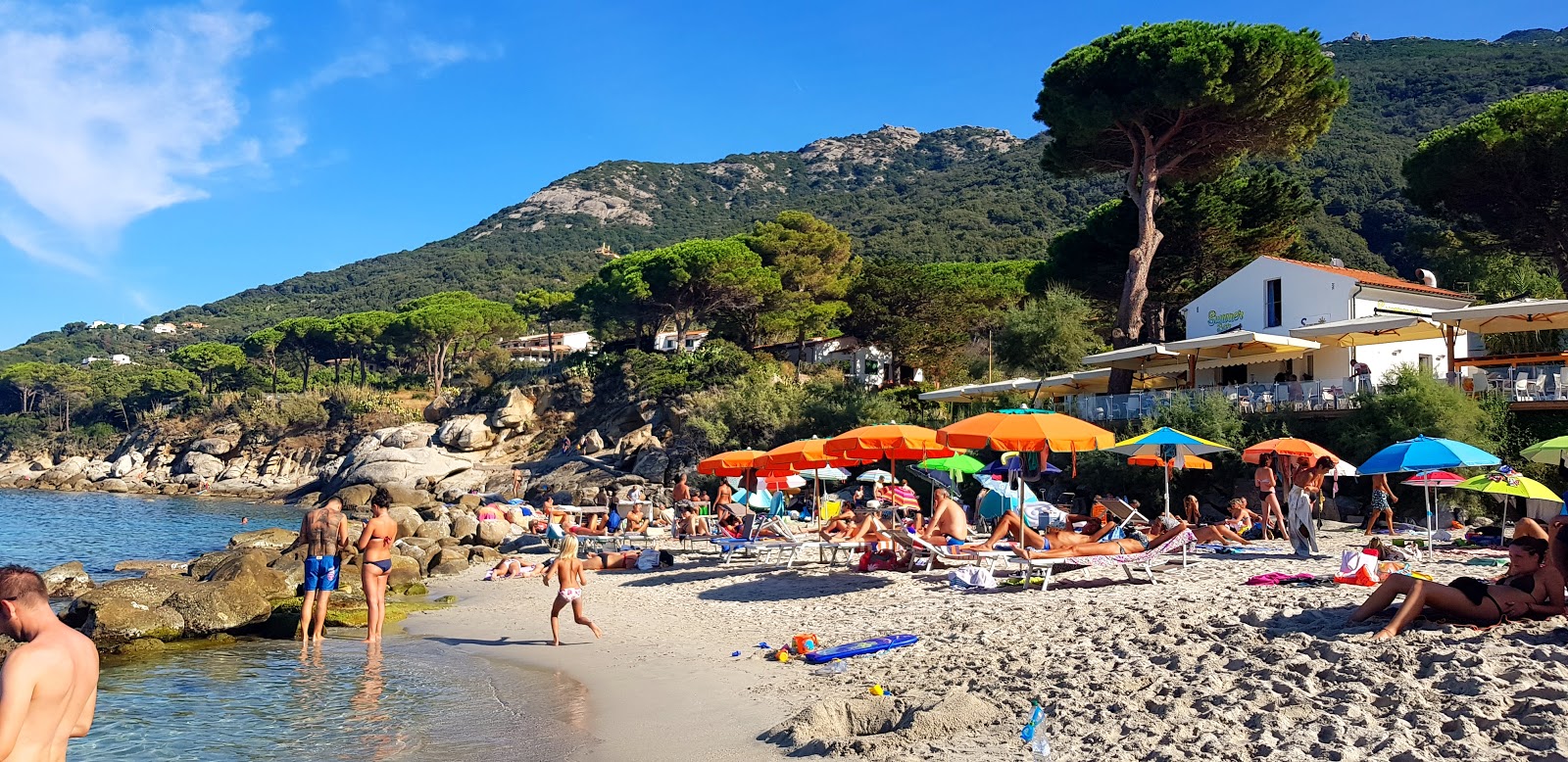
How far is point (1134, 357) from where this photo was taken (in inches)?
920

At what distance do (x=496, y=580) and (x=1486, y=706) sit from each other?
14.0 meters

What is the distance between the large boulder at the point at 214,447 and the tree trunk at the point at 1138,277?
2011 inches

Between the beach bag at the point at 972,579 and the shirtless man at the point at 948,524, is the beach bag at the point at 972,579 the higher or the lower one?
the lower one

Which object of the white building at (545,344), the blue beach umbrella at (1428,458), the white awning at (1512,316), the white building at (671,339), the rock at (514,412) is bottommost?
the blue beach umbrella at (1428,458)

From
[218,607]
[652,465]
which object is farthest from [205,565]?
[652,465]

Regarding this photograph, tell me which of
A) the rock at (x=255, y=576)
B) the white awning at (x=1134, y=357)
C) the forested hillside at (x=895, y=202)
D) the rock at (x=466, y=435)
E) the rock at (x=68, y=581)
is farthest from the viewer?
the forested hillside at (x=895, y=202)

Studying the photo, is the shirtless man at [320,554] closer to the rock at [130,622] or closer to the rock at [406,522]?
the rock at [130,622]

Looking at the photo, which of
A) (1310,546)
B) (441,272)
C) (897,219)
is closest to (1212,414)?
(1310,546)

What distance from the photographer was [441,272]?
368 feet

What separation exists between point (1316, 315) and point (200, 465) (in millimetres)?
55049

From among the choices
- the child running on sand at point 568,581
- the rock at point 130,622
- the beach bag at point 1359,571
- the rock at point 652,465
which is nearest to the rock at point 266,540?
the rock at point 130,622

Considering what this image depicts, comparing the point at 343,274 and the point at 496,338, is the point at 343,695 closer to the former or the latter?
the point at 496,338

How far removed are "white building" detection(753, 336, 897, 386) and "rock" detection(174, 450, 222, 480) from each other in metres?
31.6

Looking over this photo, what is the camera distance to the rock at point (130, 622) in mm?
10305
